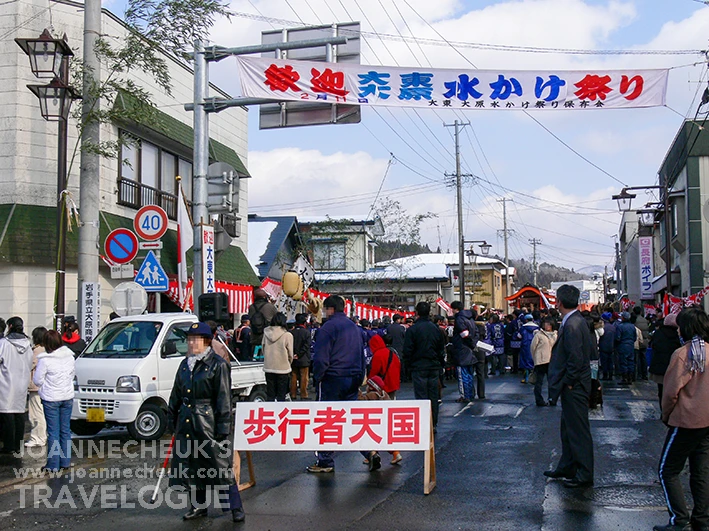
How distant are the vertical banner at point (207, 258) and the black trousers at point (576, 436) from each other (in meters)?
7.81

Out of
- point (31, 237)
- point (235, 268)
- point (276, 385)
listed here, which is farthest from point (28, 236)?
point (235, 268)

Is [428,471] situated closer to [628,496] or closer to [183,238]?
[628,496]

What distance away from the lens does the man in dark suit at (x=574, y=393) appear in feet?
26.3

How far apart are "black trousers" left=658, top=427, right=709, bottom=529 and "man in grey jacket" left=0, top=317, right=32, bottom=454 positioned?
808 cm

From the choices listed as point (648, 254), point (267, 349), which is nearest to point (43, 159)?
point (267, 349)

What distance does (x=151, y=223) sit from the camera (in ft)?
47.3

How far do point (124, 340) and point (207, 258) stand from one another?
2.55 meters

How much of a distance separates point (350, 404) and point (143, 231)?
793cm

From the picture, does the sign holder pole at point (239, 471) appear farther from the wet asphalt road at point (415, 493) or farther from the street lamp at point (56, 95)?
the street lamp at point (56, 95)

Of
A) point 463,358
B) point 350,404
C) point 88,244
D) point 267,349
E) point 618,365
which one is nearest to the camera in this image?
point 350,404

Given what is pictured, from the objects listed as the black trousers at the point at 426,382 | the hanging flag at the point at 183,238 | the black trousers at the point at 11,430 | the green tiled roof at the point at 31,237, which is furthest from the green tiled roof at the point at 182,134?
the black trousers at the point at 426,382

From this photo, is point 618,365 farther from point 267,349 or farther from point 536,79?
point 267,349

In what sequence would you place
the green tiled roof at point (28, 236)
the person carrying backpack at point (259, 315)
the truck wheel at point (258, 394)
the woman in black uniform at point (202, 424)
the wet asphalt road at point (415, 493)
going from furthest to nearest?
the green tiled roof at point (28, 236)
the person carrying backpack at point (259, 315)
the truck wheel at point (258, 394)
the wet asphalt road at point (415, 493)
the woman in black uniform at point (202, 424)

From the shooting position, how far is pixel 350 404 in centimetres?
793
